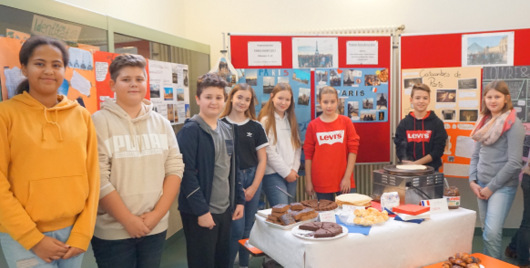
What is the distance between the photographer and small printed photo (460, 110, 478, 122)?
141 inches

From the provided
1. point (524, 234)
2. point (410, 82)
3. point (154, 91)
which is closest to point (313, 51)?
point (410, 82)

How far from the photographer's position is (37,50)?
149 centimetres

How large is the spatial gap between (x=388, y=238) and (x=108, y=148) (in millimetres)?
1372

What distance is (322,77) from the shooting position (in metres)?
3.81

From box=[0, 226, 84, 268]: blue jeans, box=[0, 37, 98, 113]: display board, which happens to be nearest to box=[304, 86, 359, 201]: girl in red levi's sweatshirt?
box=[0, 37, 98, 113]: display board

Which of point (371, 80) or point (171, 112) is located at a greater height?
point (371, 80)

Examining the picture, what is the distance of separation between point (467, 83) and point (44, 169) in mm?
3603

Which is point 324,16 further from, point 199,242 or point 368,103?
point 199,242

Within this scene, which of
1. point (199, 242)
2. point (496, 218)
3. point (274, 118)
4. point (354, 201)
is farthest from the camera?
point (274, 118)

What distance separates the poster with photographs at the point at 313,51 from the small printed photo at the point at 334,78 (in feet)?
0.35

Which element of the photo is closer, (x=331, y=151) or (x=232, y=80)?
(x=331, y=151)

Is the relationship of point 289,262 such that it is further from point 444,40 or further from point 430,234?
point 444,40

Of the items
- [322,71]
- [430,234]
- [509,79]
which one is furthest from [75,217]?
[509,79]

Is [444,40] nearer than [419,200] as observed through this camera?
No
